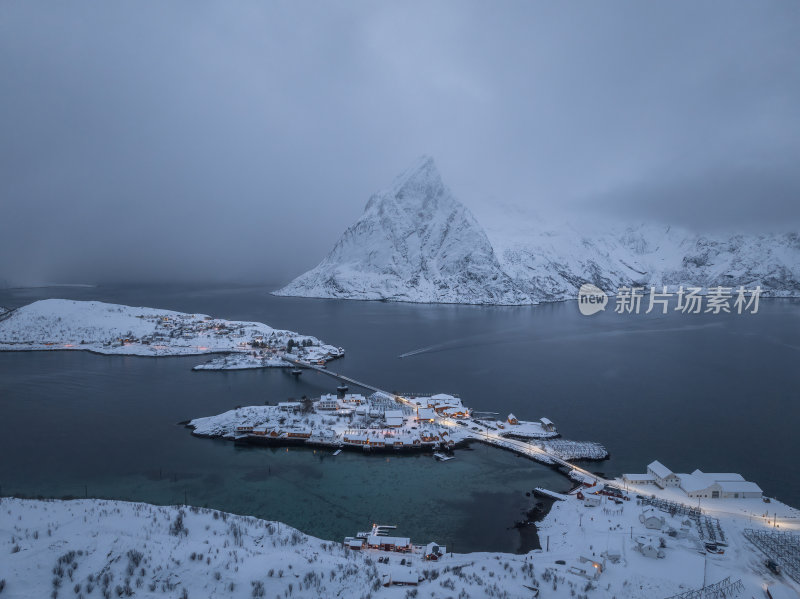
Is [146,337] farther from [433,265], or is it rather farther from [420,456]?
[433,265]

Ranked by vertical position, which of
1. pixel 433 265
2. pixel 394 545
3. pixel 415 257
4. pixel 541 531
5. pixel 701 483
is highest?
pixel 415 257

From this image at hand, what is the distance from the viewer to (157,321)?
256ft

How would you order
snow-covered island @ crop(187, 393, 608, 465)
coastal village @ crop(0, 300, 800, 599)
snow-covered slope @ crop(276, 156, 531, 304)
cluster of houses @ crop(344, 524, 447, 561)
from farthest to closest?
snow-covered slope @ crop(276, 156, 531, 304)
snow-covered island @ crop(187, 393, 608, 465)
cluster of houses @ crop(344, 524, 447, 561)
coastal village @ crop(0, 300, 800, 599)

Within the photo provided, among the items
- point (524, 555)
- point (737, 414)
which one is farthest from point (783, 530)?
point (737, 414)

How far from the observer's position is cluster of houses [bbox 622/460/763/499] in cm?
2310

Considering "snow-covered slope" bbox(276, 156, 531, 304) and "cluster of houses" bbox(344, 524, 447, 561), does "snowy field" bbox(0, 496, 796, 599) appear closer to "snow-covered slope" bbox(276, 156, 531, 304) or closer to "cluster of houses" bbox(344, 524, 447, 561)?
"cluster of houses" bbox(344, 524, 447, 561)

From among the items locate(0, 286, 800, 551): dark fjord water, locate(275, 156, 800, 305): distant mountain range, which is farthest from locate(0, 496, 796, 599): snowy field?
locate(275, 156, 800, 305): distant mountain range

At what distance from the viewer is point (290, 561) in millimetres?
13562

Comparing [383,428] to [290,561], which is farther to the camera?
[383,428]

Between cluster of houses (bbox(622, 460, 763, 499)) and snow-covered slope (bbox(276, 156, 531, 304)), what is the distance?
125 metres

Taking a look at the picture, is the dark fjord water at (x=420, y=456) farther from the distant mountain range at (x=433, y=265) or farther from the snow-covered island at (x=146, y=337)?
the distant mountain range at (x=433, y=265)

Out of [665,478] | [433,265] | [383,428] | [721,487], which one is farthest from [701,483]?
[433,265]

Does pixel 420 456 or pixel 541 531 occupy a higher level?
pixel 541 531

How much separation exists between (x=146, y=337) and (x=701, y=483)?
237ft
